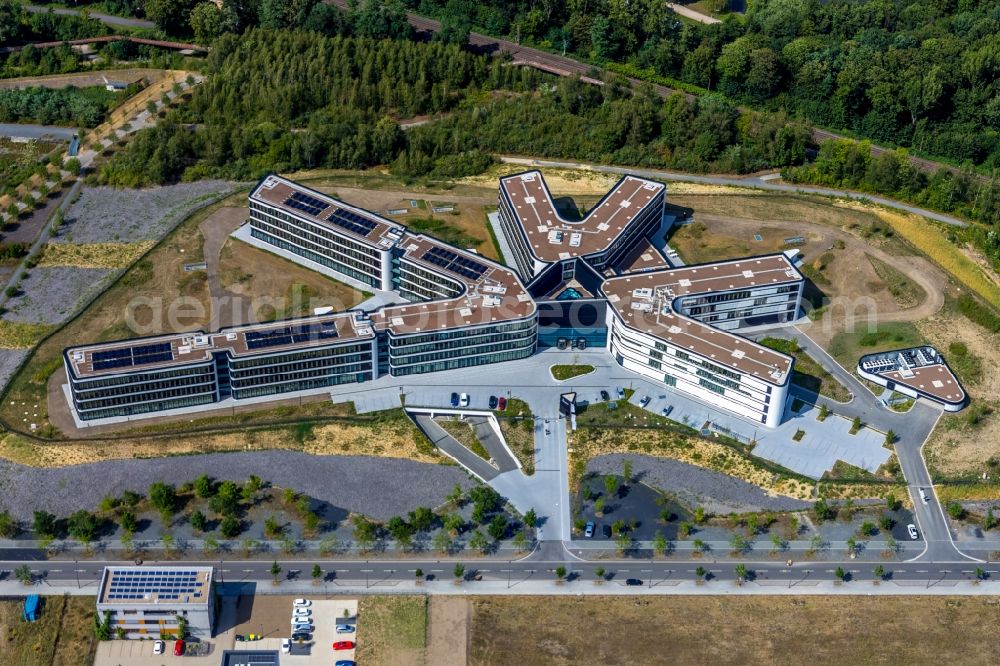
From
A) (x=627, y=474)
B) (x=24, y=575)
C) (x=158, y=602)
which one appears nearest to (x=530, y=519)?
(x=627, y=474)

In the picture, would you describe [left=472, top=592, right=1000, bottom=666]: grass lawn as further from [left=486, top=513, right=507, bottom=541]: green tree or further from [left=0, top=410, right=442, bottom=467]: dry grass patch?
[left=0, top=410, right=442, bottom=467]: dry grass patch

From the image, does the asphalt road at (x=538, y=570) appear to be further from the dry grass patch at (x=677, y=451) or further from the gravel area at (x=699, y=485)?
the dry grass patch at (x=677, y=451)

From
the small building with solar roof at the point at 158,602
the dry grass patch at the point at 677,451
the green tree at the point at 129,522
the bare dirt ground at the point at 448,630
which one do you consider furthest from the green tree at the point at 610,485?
the green tree at the point at 129,522

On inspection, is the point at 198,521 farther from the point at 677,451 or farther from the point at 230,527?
the point at 677,451

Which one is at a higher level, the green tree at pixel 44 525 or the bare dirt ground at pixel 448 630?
the green tree at pixel 44 525

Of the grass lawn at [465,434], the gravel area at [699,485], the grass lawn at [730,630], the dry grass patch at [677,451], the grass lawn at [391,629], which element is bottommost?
the grass lawn at [391,629]

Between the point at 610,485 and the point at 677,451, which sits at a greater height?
the point at 610,485

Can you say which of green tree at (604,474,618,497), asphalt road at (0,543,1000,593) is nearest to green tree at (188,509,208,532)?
asphalt road at (0,543,1000,593)
